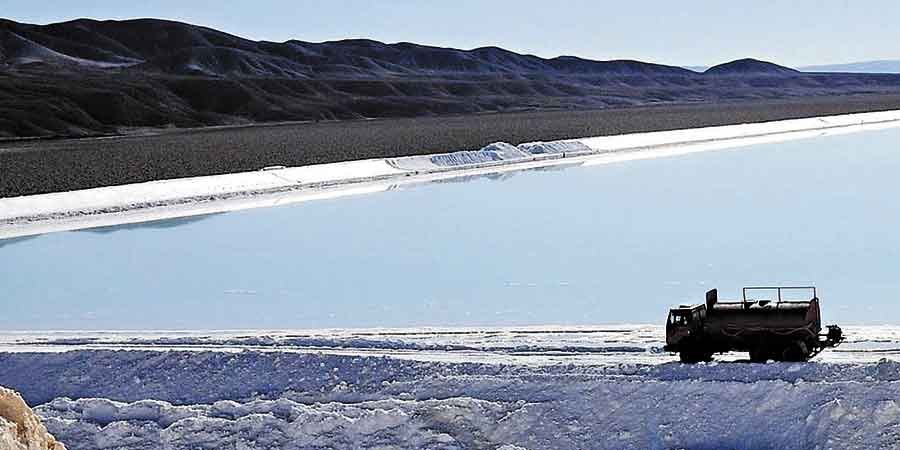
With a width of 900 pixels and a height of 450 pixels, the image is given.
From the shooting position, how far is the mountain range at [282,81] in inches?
2450

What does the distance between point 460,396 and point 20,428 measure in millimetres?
4206

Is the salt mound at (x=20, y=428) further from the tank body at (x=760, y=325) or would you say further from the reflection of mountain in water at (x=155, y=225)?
the reflection of mountain in water at (x=155, y=225)

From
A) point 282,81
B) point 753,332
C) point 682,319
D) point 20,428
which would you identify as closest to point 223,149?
point 682,319

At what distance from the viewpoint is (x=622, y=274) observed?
12578mm

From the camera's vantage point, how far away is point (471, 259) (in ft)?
45.7

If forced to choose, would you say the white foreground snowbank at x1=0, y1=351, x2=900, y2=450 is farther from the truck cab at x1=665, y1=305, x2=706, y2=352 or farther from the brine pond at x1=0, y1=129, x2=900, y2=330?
the brine pond at x1=0, y1=129, x2=900, y2=330

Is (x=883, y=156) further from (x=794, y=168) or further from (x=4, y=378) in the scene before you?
(x=4, y=378)

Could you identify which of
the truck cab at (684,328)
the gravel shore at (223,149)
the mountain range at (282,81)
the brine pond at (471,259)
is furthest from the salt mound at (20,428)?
the mountain range at (282,81)

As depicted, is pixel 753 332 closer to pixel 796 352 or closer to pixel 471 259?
pixel 796 352

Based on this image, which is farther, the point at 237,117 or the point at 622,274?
the point at 237,117

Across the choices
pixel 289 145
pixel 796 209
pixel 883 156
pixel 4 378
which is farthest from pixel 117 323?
pixel 289 145

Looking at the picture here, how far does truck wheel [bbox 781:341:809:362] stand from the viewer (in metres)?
7.86

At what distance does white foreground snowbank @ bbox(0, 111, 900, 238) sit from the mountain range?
1017 inches

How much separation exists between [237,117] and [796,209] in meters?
51.7
